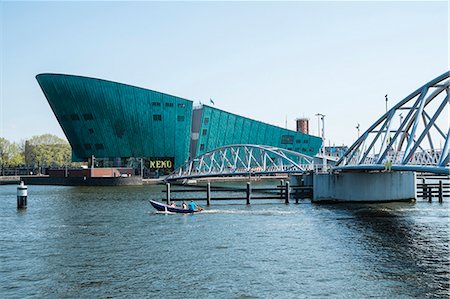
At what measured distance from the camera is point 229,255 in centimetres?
3284

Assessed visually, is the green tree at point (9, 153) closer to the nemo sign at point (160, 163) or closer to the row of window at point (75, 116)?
the row of window at point (75, 116)

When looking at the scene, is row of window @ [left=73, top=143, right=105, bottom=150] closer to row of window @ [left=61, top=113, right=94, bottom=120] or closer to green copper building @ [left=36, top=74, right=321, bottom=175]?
green copper building @ [left=36, top=74, right=321, bottom=175]

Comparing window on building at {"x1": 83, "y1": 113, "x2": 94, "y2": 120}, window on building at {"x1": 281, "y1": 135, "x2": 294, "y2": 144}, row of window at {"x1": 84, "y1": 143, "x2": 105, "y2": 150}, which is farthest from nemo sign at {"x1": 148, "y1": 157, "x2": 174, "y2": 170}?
window on building at {"x1": 281, "y1": 135, "x2": 294, "y2": 144}

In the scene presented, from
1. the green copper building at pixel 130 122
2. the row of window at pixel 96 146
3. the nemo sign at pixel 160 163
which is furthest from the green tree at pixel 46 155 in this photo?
the nemo sign at pixel 160 163

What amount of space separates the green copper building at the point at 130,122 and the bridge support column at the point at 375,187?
3002 inches

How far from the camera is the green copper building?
129500 millimetres

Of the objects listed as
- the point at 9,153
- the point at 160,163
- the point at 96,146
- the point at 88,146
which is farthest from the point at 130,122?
the point at 9,153

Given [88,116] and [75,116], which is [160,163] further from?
[75,116]

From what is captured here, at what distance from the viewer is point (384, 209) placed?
56.8 m

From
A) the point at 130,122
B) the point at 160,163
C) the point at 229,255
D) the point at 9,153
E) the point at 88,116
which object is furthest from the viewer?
the point at 9,153

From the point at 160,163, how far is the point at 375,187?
87.2m

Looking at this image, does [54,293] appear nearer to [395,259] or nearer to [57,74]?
[395,259]

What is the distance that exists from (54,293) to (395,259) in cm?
1887

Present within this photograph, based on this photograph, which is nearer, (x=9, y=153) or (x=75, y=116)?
(x=75, y=116)
